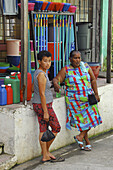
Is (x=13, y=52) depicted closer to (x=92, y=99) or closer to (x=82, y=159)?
(x=92, y=99)

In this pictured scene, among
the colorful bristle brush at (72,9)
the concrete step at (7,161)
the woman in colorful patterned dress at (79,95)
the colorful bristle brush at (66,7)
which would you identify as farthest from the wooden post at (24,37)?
the colorful bristle brush at (72,9)

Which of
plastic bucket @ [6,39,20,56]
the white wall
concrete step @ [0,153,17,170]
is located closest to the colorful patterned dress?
the white wall

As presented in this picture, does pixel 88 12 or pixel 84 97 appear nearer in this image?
pixel 84 97

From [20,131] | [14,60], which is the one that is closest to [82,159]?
[20,131]

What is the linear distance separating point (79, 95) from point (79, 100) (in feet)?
0.27

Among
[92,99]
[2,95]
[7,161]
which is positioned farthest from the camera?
[92,99]

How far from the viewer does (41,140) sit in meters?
5.07

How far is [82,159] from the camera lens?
17.8ft

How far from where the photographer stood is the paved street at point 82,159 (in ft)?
16.6

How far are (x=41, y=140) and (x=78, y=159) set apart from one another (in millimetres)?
738

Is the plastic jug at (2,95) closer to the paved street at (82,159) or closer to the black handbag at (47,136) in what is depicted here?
the black handbag at (47,136)

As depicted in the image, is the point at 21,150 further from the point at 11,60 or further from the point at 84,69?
the point at 11,60

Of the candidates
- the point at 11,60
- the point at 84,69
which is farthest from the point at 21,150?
the point at 11,60

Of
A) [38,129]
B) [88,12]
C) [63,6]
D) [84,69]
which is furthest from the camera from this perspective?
[88,12]
